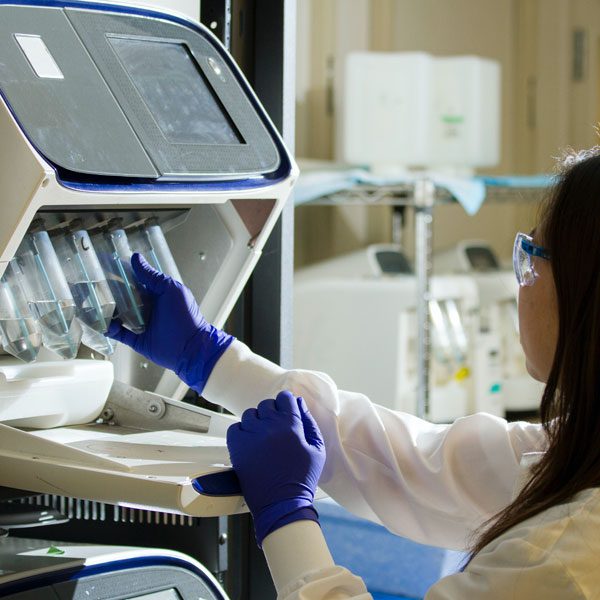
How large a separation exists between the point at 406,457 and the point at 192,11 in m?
0.58

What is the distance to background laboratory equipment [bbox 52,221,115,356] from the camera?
39.8 inches

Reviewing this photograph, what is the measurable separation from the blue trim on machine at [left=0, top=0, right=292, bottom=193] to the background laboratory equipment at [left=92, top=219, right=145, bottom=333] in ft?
0.42

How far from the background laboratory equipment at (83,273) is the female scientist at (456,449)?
58mm

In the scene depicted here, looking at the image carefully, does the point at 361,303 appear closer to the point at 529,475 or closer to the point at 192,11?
the point at 192,11

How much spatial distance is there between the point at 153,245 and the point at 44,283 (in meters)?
0.16

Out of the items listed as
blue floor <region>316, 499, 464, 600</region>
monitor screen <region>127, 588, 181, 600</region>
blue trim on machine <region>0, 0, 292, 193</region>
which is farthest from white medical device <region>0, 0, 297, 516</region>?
blue floor <region>316, 499, 464, 600</region>

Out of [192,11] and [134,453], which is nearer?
[134,453]

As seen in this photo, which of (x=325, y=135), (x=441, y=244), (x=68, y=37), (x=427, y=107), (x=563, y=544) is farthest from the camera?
(x=441, y=244)

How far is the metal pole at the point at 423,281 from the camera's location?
9.49 feet

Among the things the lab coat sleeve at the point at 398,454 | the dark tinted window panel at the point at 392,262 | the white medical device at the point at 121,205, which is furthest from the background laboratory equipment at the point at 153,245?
the dark tinted window panel at the point at 392,262

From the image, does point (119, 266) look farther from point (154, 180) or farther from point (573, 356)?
point (573, 356)

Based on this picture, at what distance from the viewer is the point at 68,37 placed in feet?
3.11

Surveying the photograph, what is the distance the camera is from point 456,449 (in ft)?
3.76

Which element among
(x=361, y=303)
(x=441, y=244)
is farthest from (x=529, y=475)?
(x=441, y=244)
